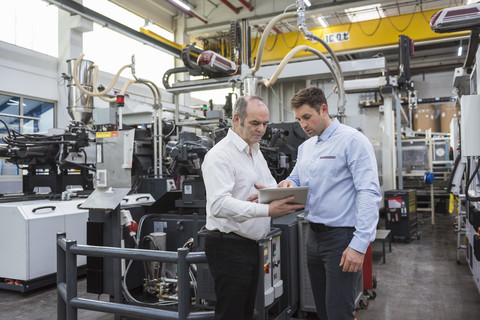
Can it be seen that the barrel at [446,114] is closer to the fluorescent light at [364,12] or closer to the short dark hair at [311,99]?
the fluorescent light at [364,12]

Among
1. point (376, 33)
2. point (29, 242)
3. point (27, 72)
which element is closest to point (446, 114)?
point (376, 33)

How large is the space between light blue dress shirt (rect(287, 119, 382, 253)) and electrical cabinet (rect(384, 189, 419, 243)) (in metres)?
4.80

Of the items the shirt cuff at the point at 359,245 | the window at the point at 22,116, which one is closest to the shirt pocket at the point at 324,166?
the shirt cuff at the point at 359,245

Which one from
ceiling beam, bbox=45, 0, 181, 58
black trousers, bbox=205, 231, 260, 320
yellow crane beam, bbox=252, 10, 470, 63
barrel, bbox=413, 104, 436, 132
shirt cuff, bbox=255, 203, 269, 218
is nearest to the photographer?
shirt cuff, bbox=255, 203, 269, 218

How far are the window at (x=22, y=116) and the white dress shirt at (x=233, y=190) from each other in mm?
7012

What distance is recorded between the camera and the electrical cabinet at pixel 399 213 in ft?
20.0

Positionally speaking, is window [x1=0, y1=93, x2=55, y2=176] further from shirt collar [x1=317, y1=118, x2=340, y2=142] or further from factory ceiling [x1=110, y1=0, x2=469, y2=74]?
shirt collar [x1=317, y1=118, x2=340, y2=142]

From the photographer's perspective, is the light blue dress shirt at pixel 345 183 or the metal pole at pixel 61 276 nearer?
the light blue dress shirt at pixel 345 183

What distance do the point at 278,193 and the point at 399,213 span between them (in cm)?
524

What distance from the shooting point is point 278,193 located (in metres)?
1.56

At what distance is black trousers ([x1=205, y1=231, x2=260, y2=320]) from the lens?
63.2 inches

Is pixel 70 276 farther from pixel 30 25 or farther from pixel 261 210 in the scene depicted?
pixel 30 25

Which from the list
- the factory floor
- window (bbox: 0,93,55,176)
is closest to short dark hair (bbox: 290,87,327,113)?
the factory floor

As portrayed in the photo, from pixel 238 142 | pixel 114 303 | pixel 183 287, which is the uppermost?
pixel 238 142
